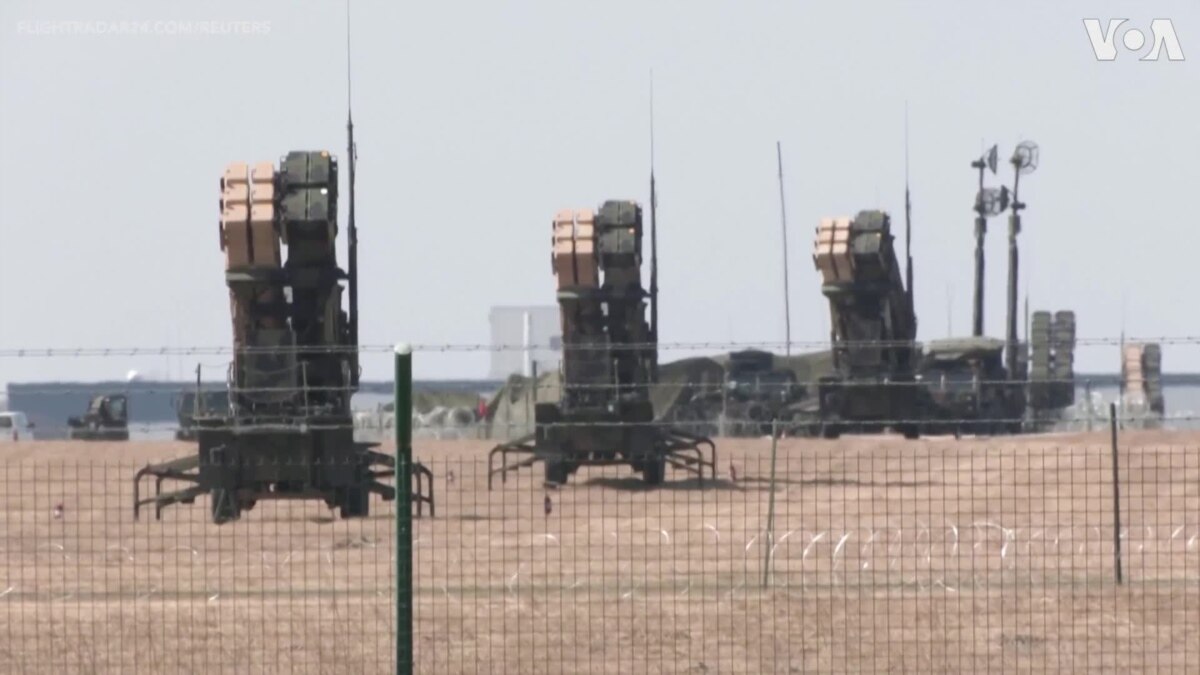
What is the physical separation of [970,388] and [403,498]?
39416mm

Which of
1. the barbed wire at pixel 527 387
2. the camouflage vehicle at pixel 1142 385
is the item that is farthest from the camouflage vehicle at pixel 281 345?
the camouflage vehicle at pixel 1142 385

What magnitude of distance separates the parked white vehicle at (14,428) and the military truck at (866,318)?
13481mm

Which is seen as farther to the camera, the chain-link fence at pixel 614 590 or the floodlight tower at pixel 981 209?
the floodlight tower at pixel 981 209

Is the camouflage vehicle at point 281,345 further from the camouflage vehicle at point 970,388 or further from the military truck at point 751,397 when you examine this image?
the camouflage vehicle at point 970,388

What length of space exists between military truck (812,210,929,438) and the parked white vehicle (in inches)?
531

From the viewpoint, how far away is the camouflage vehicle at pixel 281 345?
83.4ft

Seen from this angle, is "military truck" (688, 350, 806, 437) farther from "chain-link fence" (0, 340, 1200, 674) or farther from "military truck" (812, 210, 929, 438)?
"chain-link fence" (0, 340, 1200, 674)

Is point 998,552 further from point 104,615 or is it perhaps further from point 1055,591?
point 104,615

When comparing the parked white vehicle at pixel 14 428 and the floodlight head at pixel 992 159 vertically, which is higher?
the floodlight head at pixel 992 159

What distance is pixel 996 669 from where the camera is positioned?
13656 millimetres

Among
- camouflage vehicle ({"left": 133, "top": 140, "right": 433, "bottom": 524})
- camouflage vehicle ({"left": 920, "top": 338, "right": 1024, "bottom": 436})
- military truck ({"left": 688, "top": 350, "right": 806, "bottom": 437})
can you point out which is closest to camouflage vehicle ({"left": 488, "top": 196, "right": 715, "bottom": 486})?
camouflage vehicle ({"left": 133, "top": 140, "right": 433, "bottom": 524})

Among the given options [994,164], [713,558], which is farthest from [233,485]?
[994,164]

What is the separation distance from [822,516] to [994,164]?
37.1 meters

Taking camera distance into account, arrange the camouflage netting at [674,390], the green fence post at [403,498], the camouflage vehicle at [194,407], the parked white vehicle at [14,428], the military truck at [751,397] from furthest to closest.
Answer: the military truck at [751,397], the camouflage netting at [674,390], the camouflage vehicle at [194,407], the parked white vehicle at [14,428], the green fence post at [403,498]
